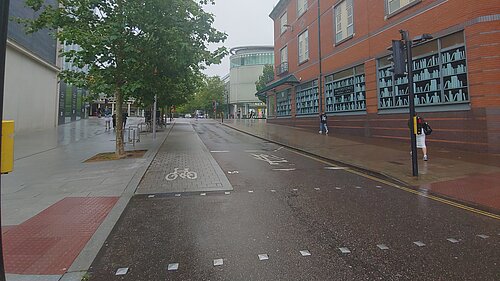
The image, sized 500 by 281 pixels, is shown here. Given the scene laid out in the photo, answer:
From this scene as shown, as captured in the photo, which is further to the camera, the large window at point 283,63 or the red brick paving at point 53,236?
the large window at point 283,63

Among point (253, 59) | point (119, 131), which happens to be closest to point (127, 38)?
point (119, 131)

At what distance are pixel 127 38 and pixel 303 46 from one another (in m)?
20.5

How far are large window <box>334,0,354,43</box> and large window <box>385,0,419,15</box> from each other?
3.45 metres

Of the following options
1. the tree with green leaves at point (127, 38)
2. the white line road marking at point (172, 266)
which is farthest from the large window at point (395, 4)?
the white line road marking at point (172, 266)

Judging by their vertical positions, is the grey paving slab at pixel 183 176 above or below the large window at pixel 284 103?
below

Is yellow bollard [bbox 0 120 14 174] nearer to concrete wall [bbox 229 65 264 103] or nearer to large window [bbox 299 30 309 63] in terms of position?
large window [bbox 299 30 309 63]

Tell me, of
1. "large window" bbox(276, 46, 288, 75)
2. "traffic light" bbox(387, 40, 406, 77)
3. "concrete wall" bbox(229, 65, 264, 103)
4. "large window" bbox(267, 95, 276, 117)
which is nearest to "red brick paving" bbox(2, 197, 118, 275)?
"traffic light" bbox(387, 40, 406, 77)

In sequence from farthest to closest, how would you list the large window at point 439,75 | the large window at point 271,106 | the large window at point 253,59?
the large window at point 253,59 < the large window at point 271,106 < the large window at point 439,75

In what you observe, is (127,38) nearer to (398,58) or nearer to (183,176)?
(183,176)

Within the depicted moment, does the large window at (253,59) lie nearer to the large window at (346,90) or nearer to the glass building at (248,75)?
the glass building at (248,75)

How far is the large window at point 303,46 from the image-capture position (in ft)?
89.5

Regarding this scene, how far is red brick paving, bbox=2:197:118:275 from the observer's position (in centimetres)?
336

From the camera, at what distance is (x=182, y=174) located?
8430 mm

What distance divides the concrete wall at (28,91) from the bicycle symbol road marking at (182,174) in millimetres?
17335
